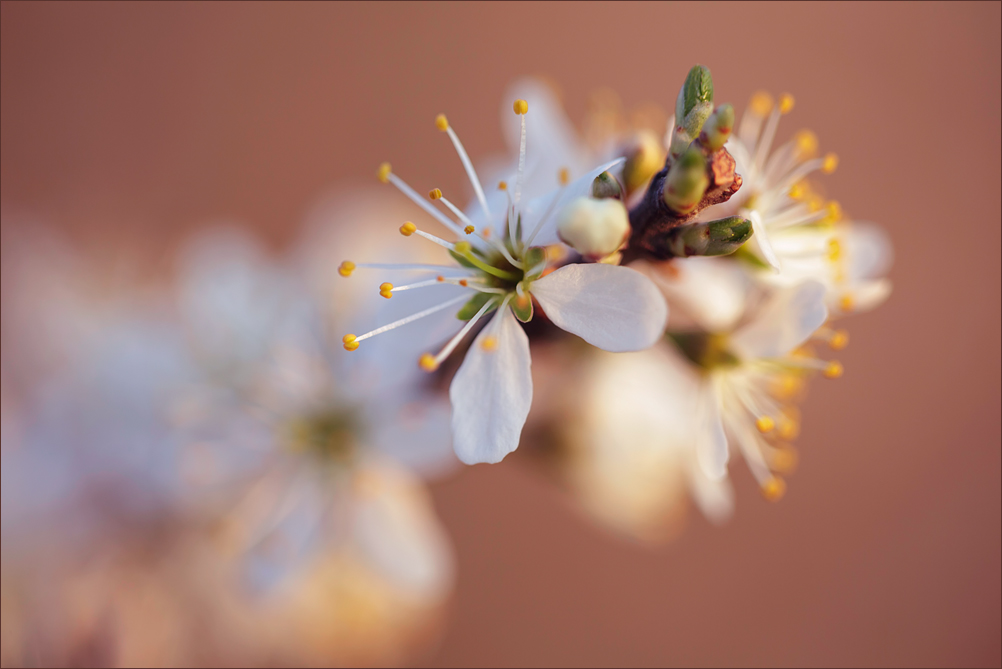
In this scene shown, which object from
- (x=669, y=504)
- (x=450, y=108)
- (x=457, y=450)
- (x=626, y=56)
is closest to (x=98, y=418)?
(x=457, y=450)

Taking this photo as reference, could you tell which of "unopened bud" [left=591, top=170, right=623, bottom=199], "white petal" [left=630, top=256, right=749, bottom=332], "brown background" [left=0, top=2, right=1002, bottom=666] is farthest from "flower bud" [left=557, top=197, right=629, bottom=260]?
"brown background" [left=0, top=2, right=1002, bottom=666]

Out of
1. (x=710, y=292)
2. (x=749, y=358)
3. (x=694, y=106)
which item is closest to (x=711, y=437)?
(x=749, y=358)

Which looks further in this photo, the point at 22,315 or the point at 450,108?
the point at 450,108

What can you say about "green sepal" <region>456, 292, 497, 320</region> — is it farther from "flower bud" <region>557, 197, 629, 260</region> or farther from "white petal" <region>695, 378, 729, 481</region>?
"white petal" <region>695, 378, 729, 481</region>

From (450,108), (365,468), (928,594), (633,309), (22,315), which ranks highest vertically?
(450,108)

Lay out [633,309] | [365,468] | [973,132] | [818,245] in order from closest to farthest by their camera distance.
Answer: [633,309], [818,245], [365,468], [973,132]

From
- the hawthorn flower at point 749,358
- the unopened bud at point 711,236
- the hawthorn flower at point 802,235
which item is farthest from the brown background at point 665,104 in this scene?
the unopened bud at point 711,236

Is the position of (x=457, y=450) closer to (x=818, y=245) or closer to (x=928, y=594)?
(x=818, y=245)

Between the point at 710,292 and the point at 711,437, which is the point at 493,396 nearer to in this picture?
the point at 711,437

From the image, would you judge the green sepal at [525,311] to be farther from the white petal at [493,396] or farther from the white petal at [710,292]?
the white petal at [710,292]
